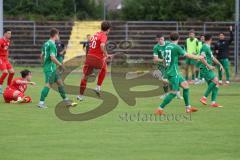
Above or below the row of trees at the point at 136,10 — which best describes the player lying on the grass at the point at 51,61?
below

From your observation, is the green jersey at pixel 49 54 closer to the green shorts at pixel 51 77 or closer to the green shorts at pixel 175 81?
the green shorts at pixel 51 77

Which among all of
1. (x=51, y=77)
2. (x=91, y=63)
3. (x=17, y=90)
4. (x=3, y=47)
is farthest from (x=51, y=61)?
(x=3, y=47)

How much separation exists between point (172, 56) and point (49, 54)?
3.27m

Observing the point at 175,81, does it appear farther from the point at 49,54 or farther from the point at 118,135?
the point at 118,135

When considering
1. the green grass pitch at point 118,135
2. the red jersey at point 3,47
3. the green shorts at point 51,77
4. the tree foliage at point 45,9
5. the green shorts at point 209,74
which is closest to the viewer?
the green grass pitch at point 118,135

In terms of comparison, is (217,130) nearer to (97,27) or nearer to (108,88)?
(108,88)

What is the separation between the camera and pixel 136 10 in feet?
169

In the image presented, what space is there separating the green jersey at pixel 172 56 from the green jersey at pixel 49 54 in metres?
2.98

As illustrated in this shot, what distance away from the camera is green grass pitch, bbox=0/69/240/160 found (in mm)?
12102

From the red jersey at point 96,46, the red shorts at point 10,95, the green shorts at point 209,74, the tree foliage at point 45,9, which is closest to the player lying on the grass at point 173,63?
the green shorts at point 209,74

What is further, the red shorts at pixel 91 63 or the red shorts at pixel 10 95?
the red shorts at pixel 91 63

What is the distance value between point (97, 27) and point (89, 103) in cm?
2623

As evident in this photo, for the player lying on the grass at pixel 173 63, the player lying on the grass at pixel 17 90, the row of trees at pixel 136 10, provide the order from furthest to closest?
1. the row of trees at pixel 136 10
2. the player lying on the grass at pixel 17 90
3. the player lying on the grass at pixel 173 63

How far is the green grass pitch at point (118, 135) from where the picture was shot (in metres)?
12.1
